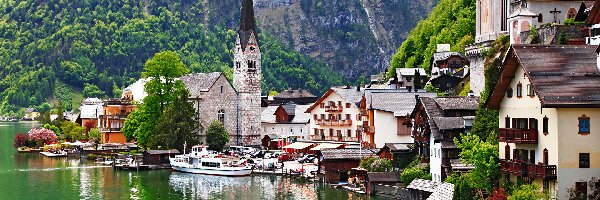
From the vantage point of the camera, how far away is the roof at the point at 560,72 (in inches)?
1839

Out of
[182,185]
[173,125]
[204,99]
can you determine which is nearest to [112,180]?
[182,185]

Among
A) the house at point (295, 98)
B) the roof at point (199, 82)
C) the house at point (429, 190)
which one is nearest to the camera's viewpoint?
the house at point (429, 190)

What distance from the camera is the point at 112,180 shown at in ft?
283

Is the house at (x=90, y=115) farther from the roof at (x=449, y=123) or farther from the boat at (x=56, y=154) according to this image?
the roof at (x=449, y=123)

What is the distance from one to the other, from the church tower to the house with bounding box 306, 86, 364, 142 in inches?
319

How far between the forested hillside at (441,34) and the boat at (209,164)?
29.6 metres

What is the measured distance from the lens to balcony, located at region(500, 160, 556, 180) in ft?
155

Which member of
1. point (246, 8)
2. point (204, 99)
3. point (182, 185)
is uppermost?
point (246, 8)

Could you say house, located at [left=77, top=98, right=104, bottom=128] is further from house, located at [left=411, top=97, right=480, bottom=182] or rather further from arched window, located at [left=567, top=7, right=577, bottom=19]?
arched window, located at [left=567, top=7, right=577, bottom=19]

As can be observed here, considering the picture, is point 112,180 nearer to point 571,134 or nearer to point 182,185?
point 182,185

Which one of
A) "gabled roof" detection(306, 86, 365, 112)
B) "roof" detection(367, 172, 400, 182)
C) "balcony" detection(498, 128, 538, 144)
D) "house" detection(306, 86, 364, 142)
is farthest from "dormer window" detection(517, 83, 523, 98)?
"gabled roof" detection(306, 86, 365, 112)

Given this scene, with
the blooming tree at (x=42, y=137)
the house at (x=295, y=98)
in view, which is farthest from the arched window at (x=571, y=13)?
the house at (x=295, y=98)

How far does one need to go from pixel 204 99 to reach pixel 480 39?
1737 inches

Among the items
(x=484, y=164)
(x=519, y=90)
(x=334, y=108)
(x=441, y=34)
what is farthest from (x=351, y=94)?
(x=519, y=90)
